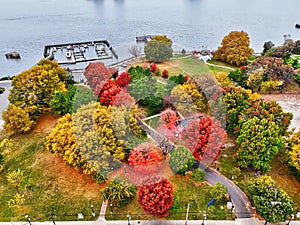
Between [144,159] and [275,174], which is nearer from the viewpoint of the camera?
[144,159]

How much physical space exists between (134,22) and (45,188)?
2834 inches

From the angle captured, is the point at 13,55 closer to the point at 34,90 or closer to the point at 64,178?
the point at 34,90

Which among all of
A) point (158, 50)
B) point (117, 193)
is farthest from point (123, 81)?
point (117, 193)

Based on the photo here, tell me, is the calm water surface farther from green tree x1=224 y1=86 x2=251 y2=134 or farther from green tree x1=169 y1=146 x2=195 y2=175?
green tree x1=169 y1=146 x2=195 y2=175

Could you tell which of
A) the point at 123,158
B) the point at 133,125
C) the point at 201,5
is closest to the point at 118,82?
the point at 133,125

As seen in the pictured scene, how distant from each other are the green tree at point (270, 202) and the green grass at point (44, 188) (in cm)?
1420

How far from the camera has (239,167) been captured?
92.6 feet

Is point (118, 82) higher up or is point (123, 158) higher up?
point (118, 82)

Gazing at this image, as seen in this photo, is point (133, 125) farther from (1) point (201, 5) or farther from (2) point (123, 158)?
(1) point (201, 5)

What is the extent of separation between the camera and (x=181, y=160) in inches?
1030

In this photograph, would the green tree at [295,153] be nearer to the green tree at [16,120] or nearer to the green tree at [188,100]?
the green tree at [188,100]

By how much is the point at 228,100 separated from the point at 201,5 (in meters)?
91.1

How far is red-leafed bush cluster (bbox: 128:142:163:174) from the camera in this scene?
26.0m

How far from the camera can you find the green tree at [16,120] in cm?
3225
